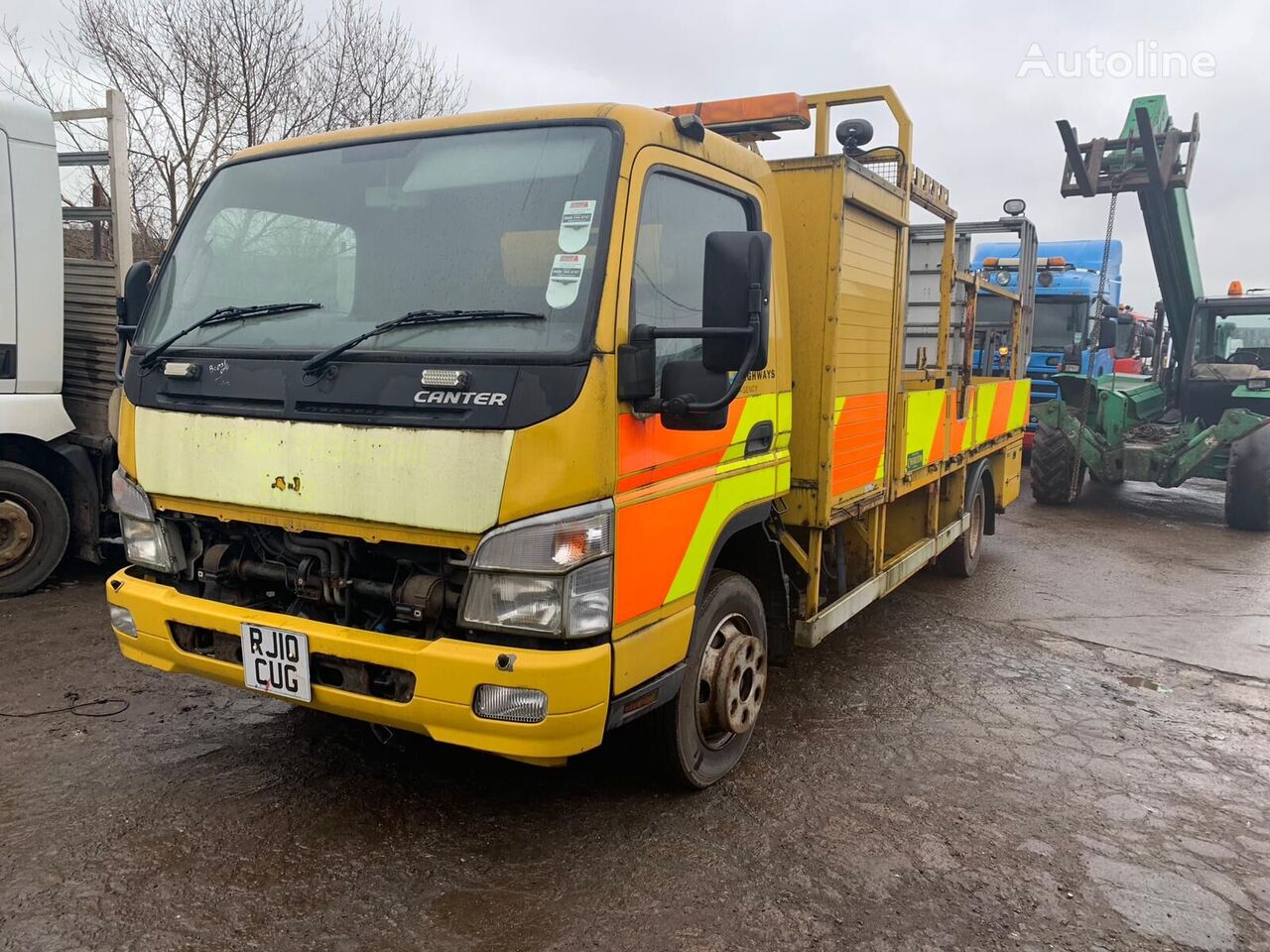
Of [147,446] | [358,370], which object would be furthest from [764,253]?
[147,446]

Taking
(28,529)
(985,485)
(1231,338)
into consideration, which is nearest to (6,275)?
(28,529)

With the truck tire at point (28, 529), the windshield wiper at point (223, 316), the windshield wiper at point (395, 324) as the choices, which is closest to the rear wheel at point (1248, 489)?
the windshield wiper at point (395, 324)

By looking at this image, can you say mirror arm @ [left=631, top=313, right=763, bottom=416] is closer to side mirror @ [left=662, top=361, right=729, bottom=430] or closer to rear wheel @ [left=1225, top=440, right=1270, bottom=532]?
side mirror @ [left=662, top=361, right=729, bottom=430]

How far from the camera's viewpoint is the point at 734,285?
2615mm

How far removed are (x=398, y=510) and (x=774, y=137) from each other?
2679 millimetres

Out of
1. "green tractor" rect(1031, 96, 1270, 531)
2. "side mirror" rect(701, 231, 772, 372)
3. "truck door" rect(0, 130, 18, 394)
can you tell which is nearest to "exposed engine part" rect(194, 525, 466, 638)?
"side mirror" rect(701, 231, 772, 372)

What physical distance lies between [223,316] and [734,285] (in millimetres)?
1725

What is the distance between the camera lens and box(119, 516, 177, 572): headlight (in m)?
3.13

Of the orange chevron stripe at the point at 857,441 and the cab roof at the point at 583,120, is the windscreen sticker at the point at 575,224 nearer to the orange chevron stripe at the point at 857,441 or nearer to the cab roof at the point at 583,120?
the cab roof at the point at 583,120

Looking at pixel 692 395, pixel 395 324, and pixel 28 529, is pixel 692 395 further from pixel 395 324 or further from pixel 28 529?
pixel 28 529

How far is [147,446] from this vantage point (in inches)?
122

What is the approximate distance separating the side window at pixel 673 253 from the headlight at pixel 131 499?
71.3 inches

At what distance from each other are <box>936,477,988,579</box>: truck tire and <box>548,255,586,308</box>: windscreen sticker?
15.9 ft

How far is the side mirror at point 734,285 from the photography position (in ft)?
8.55
